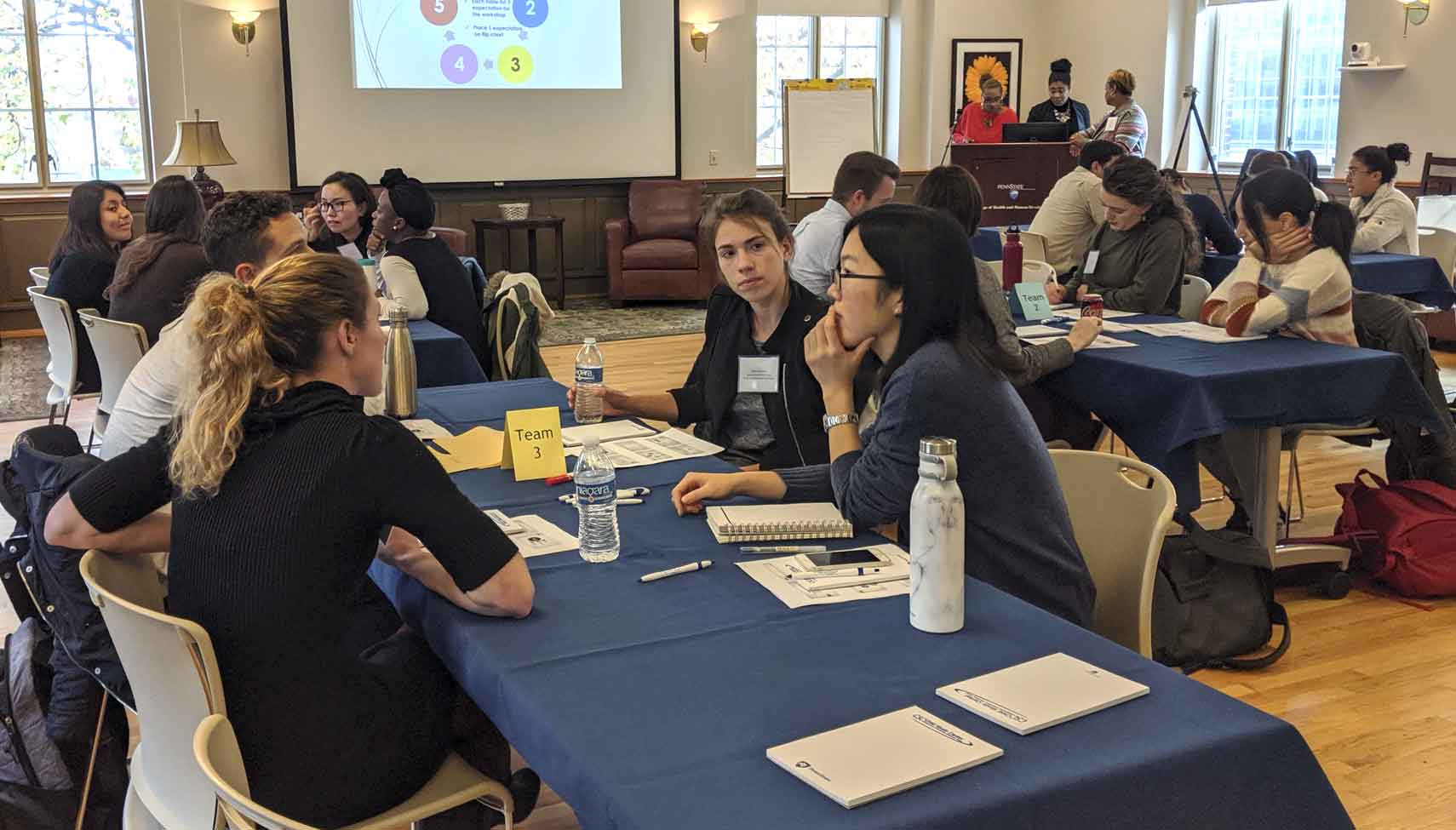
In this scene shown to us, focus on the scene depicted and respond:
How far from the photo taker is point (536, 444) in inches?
100

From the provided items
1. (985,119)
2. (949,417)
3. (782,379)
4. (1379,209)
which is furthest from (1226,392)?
(985,119)

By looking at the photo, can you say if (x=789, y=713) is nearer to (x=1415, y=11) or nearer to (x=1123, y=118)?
(x=1123, y=118)

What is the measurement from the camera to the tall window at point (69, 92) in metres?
8.81

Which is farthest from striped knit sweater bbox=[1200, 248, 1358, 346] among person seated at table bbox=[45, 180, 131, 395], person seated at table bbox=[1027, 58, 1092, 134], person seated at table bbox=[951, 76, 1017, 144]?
person seated at table bbox=[951, 76, 1017, 144]

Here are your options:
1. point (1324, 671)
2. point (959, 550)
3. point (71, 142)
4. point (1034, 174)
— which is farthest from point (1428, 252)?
point (71, 142)

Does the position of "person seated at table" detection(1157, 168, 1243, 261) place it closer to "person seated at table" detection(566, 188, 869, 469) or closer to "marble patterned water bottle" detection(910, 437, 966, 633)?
"person seated at table" detection(566, 188, 869, 469)

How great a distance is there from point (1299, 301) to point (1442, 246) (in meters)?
4.30

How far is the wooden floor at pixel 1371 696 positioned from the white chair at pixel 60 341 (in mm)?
671

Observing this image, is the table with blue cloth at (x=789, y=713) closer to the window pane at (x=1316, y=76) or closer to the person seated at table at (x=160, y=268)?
the person seated at table at (x=160, y=268)

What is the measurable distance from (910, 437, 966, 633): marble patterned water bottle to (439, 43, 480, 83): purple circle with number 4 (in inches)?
345

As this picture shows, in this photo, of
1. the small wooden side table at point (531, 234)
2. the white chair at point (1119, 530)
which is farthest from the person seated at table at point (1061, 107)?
the white chair at point (1119, 530)

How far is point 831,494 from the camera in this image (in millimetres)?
2328

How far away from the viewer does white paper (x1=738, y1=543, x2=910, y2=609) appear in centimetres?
179

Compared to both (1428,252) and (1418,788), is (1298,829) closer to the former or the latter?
(1418,788)
